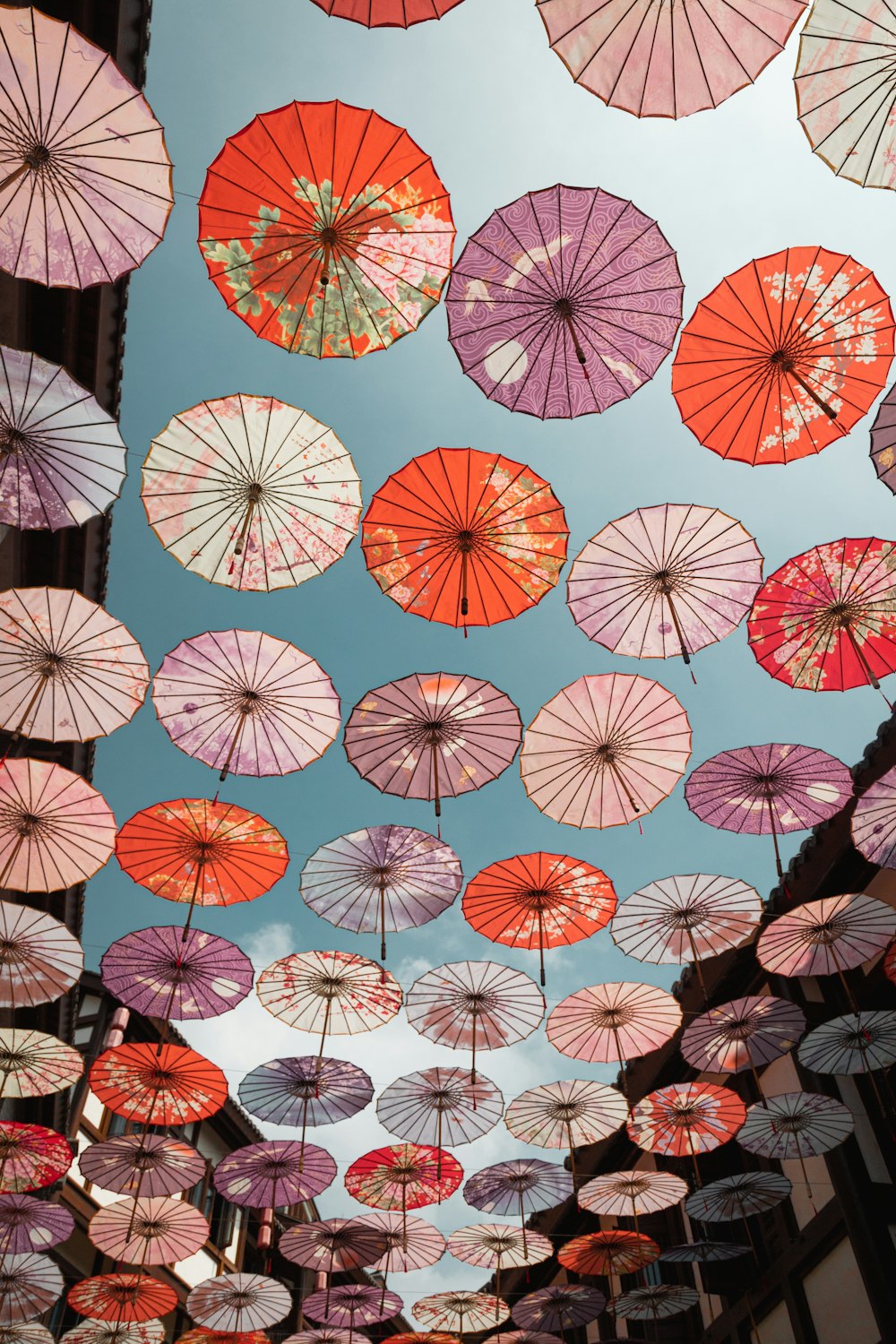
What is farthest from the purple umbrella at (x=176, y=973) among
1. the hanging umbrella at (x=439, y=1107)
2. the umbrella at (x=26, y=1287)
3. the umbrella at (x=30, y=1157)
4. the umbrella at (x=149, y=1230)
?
the umbrella at (x=26, y=1287)

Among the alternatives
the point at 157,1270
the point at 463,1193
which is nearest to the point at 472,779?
the point at 463,1193

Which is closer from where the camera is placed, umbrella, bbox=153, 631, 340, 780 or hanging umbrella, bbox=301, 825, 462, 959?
umbrella, bbox=153, 631, 340, 780

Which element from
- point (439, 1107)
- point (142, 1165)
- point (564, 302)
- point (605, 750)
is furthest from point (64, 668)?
point (439, 1107)

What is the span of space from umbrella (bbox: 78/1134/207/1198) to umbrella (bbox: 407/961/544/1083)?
175 inches

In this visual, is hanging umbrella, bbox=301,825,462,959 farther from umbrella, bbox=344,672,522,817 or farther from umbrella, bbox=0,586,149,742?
umbrella, bbox=0,586,149,742

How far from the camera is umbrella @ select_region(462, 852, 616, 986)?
11.2 meters

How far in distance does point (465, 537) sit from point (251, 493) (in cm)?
205

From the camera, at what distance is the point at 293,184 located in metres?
6.83

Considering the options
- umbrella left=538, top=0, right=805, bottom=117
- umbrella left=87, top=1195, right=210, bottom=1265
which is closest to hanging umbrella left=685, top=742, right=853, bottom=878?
umbrella left=538, top=0, right=805, bottom=117

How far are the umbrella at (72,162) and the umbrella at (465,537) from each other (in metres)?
3.06

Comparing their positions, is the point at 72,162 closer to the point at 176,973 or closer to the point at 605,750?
the point at 605,750

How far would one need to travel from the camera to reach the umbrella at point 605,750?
33.1ft

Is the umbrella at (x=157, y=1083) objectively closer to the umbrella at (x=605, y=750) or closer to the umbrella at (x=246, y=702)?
the umbrella at (x=246, y=702)

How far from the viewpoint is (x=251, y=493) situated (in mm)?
8695
